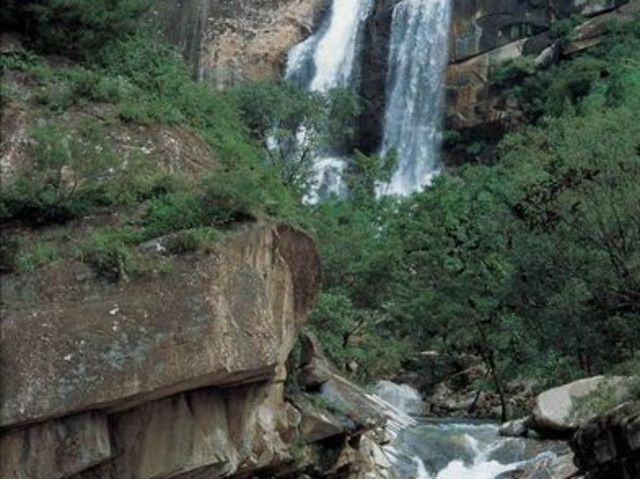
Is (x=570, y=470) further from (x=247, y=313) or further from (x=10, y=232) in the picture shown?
(x=10, y=232)

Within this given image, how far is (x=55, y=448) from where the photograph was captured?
9906mm

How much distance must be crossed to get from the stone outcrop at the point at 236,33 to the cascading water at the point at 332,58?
0.76m

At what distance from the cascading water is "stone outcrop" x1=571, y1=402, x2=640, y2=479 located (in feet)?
99.6

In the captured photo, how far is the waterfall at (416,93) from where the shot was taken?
Answer: 43781 millimetres

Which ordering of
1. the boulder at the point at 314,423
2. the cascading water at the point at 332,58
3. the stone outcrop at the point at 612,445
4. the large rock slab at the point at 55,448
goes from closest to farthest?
the large rock slab at the point at 55,448 < the stone outcrop at the point at 612,445 < the boulder at the point at 314,423 < the cascading water at the point at 332,58

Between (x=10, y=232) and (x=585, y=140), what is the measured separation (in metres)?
14.6

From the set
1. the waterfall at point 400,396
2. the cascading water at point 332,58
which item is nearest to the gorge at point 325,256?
the waterfall at point 400,396

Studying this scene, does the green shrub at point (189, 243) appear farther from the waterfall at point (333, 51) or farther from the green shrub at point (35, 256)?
the waterfall at point (333, 51)

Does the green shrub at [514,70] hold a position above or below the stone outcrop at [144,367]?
above

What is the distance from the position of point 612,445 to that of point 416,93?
32826mm

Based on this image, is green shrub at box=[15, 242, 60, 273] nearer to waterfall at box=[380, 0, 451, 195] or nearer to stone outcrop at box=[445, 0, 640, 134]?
waterfall at box=[380, 0, 451, 195]

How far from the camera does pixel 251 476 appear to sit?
13.0m

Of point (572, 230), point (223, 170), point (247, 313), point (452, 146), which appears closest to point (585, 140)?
point (572, 230)

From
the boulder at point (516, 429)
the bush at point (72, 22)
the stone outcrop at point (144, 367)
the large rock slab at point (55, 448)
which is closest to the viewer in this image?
the large rock slab at point (55, 448)
